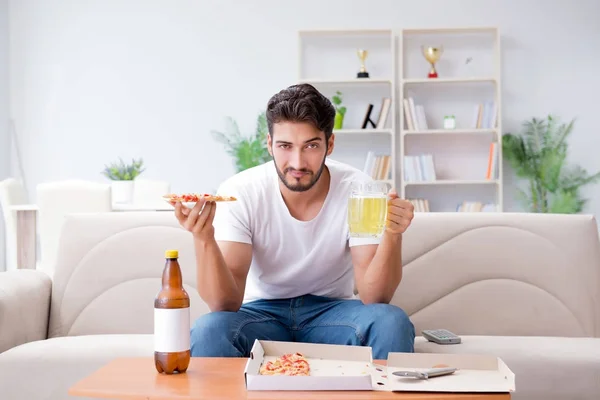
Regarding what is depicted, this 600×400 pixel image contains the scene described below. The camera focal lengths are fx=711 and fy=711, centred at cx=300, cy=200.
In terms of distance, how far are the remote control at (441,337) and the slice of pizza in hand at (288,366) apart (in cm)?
75

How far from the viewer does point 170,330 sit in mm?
1378

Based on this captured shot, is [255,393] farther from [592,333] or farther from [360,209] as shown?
[592,333]

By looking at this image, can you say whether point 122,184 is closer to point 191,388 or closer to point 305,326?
point 305,326

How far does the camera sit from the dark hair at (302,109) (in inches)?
75.6

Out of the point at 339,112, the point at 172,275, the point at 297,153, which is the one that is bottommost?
the point at 172,275

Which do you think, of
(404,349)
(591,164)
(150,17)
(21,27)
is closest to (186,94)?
(150,17)

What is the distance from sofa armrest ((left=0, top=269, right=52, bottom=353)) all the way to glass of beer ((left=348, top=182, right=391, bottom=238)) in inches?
43.5

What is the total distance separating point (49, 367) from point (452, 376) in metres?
1.19

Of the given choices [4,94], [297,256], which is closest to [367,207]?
[297,256]

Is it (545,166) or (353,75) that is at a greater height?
(353,75)

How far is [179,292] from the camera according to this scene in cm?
139

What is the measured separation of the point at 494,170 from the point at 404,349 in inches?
169

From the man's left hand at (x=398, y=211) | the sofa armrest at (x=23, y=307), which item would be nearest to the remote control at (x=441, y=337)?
the man's left hand at (x=398, y=211)

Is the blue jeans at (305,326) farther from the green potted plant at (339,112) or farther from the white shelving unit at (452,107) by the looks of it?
the white shelving unit at (452,107)
